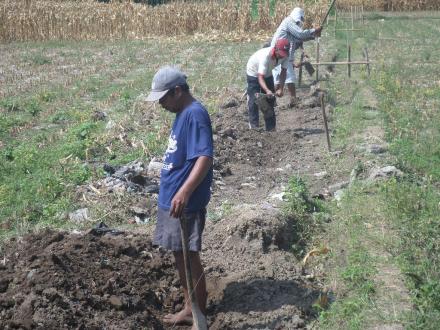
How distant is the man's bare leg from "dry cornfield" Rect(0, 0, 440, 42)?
78.9ft

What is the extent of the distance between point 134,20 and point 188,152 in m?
26.0

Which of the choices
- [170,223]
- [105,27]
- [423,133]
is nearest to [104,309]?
[170,223]

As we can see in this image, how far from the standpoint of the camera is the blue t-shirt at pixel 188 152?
5.23 m

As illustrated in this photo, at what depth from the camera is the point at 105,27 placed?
2991cm

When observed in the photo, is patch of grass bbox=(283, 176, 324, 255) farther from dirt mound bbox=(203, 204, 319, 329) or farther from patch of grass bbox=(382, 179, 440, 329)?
patch of grass bbox=(382, 179, 440, 329)

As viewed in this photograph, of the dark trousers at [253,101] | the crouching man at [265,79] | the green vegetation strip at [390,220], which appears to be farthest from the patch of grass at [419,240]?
the dark trousers at [253,101]

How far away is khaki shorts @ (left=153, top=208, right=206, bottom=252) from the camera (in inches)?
216

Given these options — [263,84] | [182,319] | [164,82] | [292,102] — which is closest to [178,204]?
[164,82]

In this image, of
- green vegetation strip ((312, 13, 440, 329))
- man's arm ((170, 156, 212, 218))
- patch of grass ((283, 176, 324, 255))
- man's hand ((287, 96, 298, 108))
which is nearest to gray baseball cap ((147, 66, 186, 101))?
man's arm ((170, 156, 212, 218))

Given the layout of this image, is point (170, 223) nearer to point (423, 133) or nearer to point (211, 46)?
point (423, 133)

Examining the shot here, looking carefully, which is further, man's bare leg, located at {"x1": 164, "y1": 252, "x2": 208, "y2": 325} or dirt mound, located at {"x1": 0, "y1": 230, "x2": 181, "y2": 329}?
man's bare leg, located at {"x1": 164, "y1": 252, "x2": 208, "y2": 325}

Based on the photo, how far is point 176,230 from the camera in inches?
217

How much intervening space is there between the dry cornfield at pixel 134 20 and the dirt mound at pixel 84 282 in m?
22.9

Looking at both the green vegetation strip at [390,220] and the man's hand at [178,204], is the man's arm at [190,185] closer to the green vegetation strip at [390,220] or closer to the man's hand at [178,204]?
the man's hand at [178,204]
